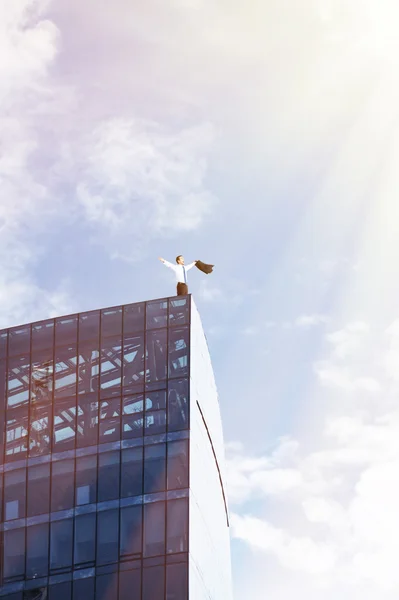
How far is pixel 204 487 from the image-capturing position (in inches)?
3829

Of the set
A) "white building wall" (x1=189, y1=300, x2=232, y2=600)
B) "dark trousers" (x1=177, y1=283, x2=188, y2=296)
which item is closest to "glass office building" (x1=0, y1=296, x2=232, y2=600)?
"white building wall" (x1=189, y1=300, x2=232, y2=600)

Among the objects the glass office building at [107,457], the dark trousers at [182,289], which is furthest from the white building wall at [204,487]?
the dark trousers at [182,289]

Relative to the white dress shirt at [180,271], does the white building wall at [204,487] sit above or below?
below

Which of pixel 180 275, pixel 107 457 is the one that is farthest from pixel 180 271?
pixel 107 457

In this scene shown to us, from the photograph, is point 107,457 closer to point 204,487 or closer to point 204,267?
point 204,487

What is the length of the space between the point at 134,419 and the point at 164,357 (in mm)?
5323

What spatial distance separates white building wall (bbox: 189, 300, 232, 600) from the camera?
89.2 metres

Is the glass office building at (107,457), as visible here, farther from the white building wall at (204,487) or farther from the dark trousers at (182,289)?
the dark trousers at (182,289)

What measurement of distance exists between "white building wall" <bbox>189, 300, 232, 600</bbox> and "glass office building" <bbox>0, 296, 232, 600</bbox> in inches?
9.5

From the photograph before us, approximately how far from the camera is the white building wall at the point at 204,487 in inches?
3511

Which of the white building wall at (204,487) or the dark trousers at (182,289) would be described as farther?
the dark trousers at (182,289)

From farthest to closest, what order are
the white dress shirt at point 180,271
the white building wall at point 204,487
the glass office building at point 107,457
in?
the white dress shirt at point 180,271
the white building wall at point 204,487
the glass office building at point 107,457

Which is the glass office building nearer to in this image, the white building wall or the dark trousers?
the white building wall

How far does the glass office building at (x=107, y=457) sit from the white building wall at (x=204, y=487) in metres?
0.24
